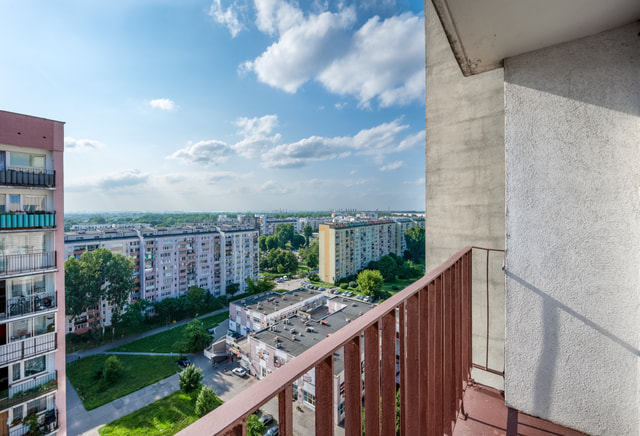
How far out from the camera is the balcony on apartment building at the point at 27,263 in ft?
15.4

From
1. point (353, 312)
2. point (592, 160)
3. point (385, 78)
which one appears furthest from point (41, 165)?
point (353, 312)

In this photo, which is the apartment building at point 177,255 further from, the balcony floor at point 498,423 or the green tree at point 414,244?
the balcony floor at point 498,423

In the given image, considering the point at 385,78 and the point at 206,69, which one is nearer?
the point at 385,78

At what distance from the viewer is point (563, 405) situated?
3.64ft

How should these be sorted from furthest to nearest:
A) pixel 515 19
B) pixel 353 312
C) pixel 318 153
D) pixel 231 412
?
1. pixel 318 153
2. pixel 353 312
3. pixel 515 19
4. pixel 231 412

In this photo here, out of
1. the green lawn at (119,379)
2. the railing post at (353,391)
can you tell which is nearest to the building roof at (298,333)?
the green lawn at (119,379)

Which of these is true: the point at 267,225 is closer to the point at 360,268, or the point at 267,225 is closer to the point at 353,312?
the point at 360,268

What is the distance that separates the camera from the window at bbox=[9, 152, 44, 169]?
4.86m

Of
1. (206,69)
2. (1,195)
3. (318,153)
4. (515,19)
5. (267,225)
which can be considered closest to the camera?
(515,19)

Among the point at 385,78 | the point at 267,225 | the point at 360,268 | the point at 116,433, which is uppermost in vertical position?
the point at 385,78

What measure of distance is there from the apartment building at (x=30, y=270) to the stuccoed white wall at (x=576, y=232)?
6.88 meters

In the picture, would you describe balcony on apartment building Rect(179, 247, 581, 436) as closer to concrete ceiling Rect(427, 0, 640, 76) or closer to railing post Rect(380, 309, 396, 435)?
railing post Rect(380, 309, 396, 435)

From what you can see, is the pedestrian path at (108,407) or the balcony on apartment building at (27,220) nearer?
the balcony on apartment building at (27,220)

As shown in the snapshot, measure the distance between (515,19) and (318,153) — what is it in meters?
45.8
